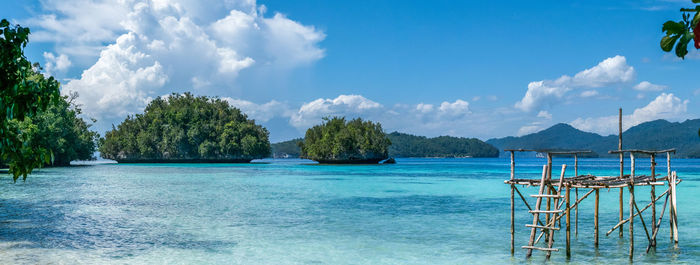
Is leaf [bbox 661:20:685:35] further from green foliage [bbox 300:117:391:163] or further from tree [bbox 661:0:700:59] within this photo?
green foliage [bbox 300:117:391:163]

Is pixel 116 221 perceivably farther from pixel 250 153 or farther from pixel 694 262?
pixel 250 153

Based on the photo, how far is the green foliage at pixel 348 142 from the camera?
100688 mm

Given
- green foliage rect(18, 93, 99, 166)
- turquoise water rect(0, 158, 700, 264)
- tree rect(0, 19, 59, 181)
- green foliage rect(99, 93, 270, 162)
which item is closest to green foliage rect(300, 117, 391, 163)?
green foliage rect(99, 93, 270, 162)

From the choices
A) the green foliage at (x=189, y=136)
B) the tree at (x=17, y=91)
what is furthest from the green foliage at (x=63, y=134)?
the tree at (x=17, y=91)

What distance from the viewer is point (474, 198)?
30594 millimetres

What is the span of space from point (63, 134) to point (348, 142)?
4701cm

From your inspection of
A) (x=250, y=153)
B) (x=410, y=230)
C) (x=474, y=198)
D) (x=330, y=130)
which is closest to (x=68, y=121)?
(x=250, y=153)

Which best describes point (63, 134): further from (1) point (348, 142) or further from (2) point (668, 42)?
(2) point (668, 42)

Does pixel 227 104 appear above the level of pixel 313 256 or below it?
above

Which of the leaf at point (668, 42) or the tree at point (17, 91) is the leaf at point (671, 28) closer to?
the leaf at point (668, 42)

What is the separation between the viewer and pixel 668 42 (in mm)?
2029

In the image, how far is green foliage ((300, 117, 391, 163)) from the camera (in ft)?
330

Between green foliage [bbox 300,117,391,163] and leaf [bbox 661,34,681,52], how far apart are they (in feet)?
319

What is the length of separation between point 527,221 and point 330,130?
85.4 m
